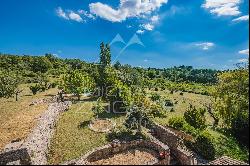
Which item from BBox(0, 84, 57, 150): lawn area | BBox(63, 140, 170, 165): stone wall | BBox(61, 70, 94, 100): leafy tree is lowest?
BBox(63, 140, 170, 165): stone wall

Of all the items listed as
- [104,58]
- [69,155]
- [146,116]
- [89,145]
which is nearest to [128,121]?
[146,116]

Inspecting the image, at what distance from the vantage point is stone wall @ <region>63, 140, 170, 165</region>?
24.5 m

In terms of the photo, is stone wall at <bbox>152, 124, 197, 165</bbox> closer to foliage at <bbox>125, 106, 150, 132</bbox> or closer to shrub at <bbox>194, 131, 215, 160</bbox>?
shrub at <bbox>194, 131, 215, 160</bbox>

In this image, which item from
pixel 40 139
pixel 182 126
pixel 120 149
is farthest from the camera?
pixel 182 126

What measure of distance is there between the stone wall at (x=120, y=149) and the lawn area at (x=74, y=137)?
1.60 meters

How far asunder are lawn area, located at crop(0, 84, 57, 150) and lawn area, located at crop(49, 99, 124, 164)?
14.4 ft

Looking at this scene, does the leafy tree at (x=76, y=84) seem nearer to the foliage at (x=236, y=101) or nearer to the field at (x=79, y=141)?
the field at (x=79, y=141)

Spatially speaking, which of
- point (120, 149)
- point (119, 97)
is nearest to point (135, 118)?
point (120, 149)

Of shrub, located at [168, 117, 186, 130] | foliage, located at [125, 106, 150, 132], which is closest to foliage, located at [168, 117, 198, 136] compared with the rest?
shrub, located at [168, 117, 186, 130]

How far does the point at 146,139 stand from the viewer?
3011cm

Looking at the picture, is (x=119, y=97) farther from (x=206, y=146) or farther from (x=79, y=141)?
(x=206, y=146)

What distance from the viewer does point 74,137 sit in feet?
102

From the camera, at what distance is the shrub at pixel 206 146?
86.7 feet

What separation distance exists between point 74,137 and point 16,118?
46.8ft
